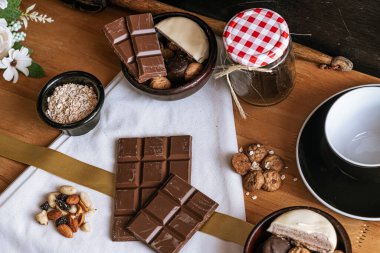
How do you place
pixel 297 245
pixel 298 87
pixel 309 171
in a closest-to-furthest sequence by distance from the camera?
pixel 297 245 → pixel 309 171 → pixel 298 87

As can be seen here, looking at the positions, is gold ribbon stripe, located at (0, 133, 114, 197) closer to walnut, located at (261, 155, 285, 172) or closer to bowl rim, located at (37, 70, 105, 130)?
bowl rim, located at (37, 70, 105, 130)

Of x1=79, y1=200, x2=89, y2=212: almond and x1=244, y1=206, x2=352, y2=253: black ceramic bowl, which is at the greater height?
x1=244, y1=206, x2=352, y2=253: black ceramic bowl

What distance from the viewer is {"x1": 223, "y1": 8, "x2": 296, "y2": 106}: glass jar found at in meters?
1.07

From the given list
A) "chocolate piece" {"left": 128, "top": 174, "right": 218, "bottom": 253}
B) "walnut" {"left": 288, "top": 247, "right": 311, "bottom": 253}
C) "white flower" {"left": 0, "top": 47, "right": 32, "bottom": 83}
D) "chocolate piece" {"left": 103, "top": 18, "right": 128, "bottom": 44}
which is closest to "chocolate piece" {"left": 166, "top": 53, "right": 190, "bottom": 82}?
"chocolate piece" {"left": 103, "top": 18, "right": 128, "bottom": 44}

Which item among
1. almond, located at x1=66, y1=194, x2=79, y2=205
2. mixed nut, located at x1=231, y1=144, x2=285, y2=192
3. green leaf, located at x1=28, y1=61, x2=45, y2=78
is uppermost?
green leaf, located at x1=28, y1=61, x2=45, y2=78

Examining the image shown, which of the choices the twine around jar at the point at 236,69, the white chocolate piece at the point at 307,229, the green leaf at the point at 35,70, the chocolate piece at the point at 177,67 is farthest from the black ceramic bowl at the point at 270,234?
the green leaf at the point at 35,70

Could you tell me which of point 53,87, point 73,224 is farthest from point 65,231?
point 53,87

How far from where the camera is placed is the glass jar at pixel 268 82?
3.71ft

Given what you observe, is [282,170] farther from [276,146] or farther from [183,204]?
[183,204]

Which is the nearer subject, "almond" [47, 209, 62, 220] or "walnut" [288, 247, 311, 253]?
"walnut" [288, 247, 311, 253]

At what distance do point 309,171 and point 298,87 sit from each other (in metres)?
0.21

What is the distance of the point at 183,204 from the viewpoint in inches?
→ 44.5

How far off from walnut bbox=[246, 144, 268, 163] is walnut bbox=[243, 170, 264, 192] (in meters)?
0.03

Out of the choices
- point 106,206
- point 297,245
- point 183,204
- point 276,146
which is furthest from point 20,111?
point 297,245
